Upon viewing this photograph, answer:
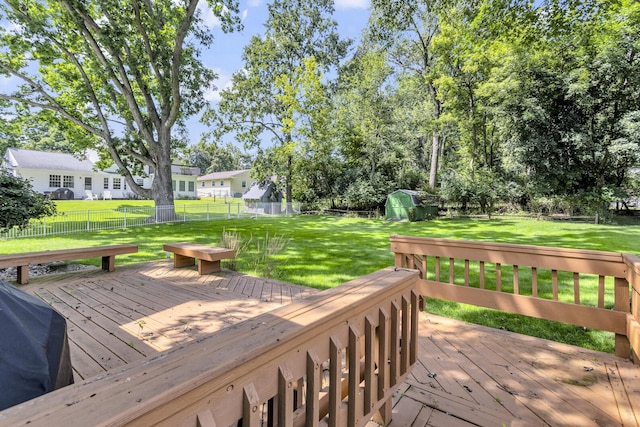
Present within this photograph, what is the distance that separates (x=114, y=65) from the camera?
1092 centimetres

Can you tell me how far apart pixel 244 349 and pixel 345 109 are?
20138mm

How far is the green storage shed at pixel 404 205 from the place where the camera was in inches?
611

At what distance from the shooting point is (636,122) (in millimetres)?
12844

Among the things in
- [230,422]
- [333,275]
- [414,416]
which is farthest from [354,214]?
[230,422]

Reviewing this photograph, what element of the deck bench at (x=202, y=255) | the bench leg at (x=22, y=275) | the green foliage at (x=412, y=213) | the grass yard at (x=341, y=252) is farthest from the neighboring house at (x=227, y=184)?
the bench leg at (x=22, y=275)

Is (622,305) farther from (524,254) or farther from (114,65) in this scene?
(114,65)

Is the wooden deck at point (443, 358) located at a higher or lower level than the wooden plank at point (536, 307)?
lower

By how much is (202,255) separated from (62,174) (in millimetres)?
28670

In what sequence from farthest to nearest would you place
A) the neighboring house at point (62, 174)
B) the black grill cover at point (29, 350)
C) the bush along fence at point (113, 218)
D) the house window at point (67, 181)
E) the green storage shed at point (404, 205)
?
the house window at point (67, 181)
the neighboring house at point (62, 174)
the green storage shed at point (404, 205)
the bush along fence at point (113, 218)
the black grill cover at point (29, 350)

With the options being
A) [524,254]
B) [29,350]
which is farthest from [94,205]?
[524,254]

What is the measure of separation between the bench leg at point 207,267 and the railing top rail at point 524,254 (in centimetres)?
316

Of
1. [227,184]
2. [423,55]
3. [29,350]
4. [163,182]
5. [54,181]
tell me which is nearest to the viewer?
[29,350]

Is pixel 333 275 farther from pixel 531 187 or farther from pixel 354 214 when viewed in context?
pixel 531 187

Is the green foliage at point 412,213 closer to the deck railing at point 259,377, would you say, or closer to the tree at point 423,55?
the tree at point 423,55
